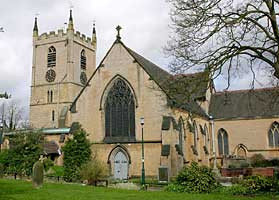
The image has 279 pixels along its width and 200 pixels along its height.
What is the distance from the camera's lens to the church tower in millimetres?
64938

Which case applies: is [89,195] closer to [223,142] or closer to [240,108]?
[223,142]

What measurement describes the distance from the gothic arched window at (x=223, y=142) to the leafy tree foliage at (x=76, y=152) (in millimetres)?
21477

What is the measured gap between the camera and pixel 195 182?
830 inches

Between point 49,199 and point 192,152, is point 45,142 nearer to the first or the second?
point 192,152

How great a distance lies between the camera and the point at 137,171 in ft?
113

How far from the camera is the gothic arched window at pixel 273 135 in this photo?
4676cm

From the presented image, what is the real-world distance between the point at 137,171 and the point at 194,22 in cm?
2071

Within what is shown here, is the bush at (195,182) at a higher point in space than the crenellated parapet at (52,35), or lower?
lower

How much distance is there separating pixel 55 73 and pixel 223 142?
33729mm

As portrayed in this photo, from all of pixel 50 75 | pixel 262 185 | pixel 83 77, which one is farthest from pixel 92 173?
pixel 83 77

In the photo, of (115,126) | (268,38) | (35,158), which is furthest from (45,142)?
(268,38)

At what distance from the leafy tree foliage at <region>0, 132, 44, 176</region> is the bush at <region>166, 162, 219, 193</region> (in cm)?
1689

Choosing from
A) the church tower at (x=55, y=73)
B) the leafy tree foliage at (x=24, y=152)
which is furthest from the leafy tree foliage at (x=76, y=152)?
the church tower at (x=55, y=73)

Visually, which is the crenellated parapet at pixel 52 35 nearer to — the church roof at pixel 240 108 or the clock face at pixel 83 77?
the clock face at pixel 83 77
